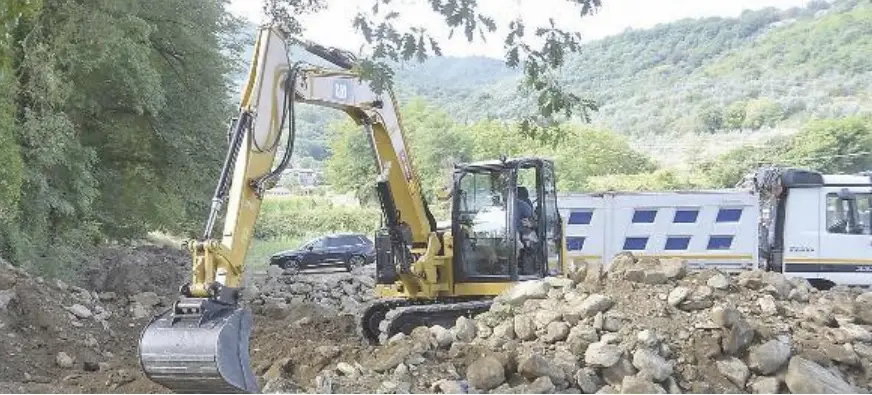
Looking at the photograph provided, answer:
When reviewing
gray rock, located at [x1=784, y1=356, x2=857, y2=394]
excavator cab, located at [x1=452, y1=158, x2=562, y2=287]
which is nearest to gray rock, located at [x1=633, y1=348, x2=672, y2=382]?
gray rock, located at [x1=784, y1=356, x2=857, y2=394]

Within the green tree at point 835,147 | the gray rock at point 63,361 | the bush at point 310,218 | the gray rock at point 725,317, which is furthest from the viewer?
the green tree at point 835,147

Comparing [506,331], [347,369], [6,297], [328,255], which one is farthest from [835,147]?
[347,369]

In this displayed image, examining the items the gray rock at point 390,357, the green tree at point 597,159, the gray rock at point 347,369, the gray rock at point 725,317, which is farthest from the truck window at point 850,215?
the green tree at point 597,159

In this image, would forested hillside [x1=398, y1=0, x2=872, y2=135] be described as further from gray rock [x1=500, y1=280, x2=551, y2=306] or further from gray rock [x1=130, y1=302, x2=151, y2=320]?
gray rock [x1=500, y1=280, x2=551, y2=306]

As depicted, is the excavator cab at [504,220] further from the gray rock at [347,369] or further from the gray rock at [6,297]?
the gray rock at [6,297]

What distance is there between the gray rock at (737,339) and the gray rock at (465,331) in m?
2.04

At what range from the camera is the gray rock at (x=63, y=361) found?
9172 mm

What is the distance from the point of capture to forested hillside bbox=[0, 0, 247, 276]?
539 inches

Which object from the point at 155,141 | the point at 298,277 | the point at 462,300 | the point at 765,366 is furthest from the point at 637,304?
the point at 298,277

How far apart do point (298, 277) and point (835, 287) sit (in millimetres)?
12436

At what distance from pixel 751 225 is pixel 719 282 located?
7116mm

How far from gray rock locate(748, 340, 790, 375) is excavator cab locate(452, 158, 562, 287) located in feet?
10.7

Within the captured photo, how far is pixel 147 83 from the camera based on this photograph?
1577 cm

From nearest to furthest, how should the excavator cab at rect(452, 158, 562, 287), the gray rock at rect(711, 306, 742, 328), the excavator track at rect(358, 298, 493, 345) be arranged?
the gray rock at rect(711, 306, 742, 328) < the excavator track at rect(358, 298, 493, 345) < the excavator cab at rect(452, 158, 562, 287)
